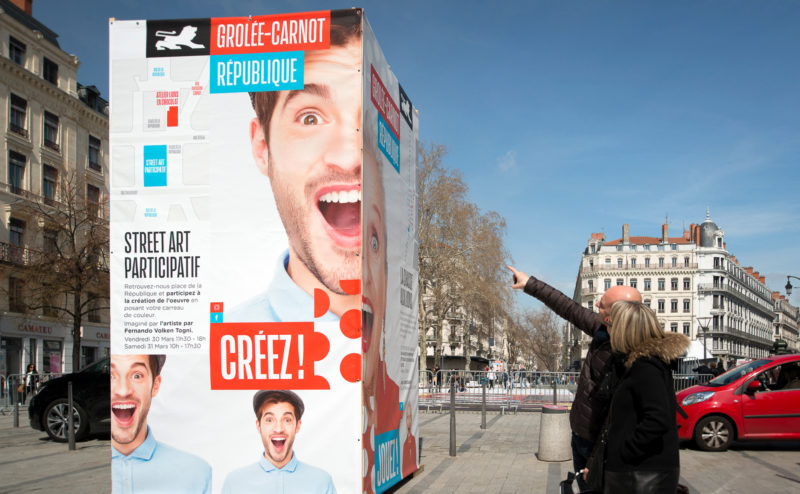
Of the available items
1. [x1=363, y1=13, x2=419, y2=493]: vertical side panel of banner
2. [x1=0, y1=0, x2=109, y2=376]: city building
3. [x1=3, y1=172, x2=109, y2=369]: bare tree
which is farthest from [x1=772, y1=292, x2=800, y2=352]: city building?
[x1=363, y1=13, x2=419, y2=493]: vertical side panel of banner

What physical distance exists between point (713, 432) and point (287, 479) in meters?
8.66

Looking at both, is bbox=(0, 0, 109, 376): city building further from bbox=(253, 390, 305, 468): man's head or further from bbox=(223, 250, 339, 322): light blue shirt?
bbox=(253, 390, 305, 468): man's head

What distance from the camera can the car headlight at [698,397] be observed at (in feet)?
37.6

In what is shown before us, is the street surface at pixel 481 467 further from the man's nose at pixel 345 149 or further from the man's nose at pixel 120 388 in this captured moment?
the man's nose at pixel 345 149

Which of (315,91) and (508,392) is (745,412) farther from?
(315,91)

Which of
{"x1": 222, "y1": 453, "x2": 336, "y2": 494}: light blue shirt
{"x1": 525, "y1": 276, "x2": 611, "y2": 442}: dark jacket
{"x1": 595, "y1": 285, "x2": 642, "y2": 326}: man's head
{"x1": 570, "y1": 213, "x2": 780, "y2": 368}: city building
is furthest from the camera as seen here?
{"x1": 570, "y1": 213, "x2": 780, "y2": 368}: city building

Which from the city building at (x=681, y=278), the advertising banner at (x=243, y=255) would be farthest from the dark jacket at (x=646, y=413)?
the city building at (x=681, y=278)

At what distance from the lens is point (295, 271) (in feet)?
18.1

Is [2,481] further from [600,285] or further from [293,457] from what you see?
[600,285]

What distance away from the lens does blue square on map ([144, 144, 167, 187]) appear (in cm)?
572

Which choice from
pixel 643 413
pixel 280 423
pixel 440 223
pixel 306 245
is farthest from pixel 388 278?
pixel 440 223

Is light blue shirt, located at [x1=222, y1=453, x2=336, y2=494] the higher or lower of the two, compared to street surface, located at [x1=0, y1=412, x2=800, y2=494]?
higher

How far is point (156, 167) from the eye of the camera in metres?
5.73

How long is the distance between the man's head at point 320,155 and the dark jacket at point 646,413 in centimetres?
255
